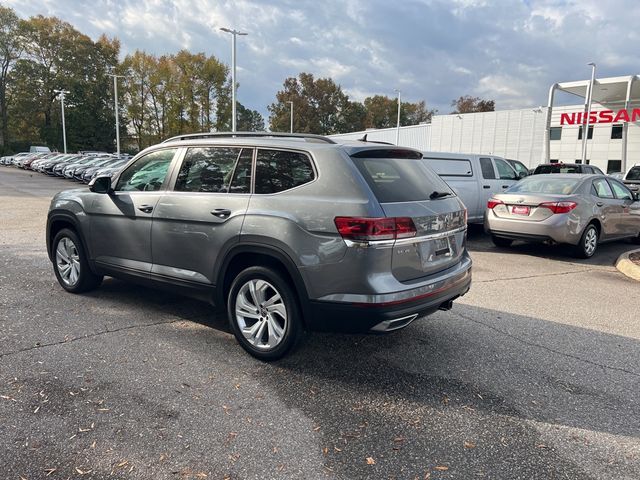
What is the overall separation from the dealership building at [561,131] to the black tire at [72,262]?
27785 millimetres

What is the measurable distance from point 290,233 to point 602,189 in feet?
26.2

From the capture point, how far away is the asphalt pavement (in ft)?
8.82

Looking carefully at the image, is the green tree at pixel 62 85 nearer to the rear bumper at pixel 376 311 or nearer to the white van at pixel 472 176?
the white van at pixel 472 176

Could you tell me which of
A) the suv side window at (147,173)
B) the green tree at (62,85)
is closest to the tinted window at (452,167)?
the suv side window at (147,173)

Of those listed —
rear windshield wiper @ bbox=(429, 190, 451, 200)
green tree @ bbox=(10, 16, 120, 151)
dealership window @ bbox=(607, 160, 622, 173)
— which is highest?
green tree @ bbox=(10, 16, 120, 151)

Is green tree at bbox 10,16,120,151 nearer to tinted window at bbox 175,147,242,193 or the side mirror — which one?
the side mirror

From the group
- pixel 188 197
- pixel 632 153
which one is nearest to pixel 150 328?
pixel 188 197

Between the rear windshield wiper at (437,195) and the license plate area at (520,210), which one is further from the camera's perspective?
the license plate area at (520,210)

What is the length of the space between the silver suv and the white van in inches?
250

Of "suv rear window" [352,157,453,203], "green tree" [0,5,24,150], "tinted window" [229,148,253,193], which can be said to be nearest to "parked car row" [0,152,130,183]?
"tinted window" [229,148,253,193]

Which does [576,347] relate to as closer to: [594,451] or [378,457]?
[594,451]

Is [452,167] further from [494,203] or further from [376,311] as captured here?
[376,311]

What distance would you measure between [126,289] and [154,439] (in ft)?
11.0

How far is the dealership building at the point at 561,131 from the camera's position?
107 feet
